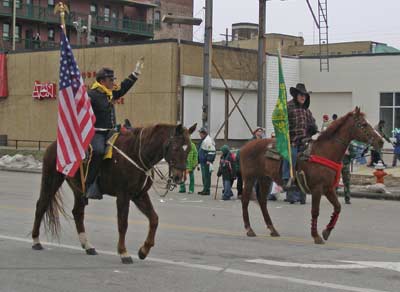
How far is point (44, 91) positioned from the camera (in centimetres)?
4200

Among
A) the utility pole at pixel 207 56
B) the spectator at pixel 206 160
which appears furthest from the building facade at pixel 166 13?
the spectator at pixel 206 160

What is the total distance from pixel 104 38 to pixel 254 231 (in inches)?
2603

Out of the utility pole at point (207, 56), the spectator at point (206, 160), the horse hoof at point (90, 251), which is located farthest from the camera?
the utility pole at point (207, 56)

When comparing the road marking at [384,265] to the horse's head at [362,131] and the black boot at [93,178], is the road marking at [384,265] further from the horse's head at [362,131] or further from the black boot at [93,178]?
the black boot at [93,178]

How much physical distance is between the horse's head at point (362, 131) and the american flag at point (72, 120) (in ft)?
15.0

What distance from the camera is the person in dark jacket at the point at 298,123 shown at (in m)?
11.7

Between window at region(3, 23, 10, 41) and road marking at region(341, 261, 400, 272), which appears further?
window at region(3, 23, 10, 41)

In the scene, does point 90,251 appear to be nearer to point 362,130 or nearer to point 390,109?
point 362,130

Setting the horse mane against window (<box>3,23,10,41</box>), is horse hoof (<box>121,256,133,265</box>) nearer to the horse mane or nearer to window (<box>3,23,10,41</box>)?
the horse mane

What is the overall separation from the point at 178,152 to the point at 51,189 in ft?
7.46

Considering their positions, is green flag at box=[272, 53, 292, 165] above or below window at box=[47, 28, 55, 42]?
below

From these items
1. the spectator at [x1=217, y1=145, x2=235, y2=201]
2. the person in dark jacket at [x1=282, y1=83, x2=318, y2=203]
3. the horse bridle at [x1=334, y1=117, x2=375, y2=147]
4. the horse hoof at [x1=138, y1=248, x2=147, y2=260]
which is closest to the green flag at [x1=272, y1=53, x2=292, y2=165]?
the person in dark jacket at [x1=282, y1=83, x2=318, y2=203]

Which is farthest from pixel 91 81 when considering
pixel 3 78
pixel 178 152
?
pixel 178 152

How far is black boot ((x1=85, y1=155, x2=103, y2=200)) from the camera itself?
918 centimetres
